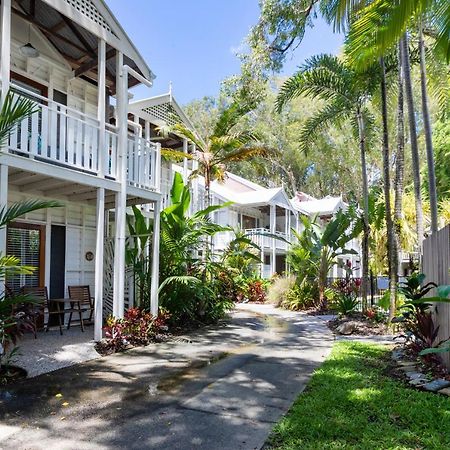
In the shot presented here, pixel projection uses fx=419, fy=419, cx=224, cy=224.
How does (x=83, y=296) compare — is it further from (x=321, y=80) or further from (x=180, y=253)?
(x=321, y=80)

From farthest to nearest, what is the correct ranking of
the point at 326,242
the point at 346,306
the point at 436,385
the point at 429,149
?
the point at 326,242 < the point at 346,306 < the point at 429,149 < the point at 436,385

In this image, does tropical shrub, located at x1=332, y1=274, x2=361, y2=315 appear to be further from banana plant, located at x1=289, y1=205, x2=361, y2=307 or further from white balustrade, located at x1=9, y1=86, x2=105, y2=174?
white balustrade, located at x1=9, y1=86, x2=105, y2=174

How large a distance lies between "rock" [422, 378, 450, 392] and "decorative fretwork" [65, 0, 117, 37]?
847 centimetres

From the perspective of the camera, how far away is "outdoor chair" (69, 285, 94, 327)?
33.8 ft

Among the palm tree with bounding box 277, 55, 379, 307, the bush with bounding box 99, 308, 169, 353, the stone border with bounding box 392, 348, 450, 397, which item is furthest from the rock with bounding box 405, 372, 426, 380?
the palm tree with bounding box 277, 55, 379, 307

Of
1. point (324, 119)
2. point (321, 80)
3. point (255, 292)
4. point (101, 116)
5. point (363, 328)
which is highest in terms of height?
point (321, 80)

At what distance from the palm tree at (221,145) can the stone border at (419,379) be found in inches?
294

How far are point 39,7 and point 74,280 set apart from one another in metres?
6.27

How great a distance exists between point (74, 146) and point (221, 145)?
5.23 metres

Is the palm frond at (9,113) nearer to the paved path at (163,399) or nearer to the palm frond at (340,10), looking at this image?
the paved path at (163,399)

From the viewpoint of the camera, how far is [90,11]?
26.9 ft

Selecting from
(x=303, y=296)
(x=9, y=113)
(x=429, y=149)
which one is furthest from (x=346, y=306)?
(x=9, y=113)

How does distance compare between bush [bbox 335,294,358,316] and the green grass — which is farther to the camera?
bush [bbox 335,294,358,316]

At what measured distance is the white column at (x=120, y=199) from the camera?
339 inches
